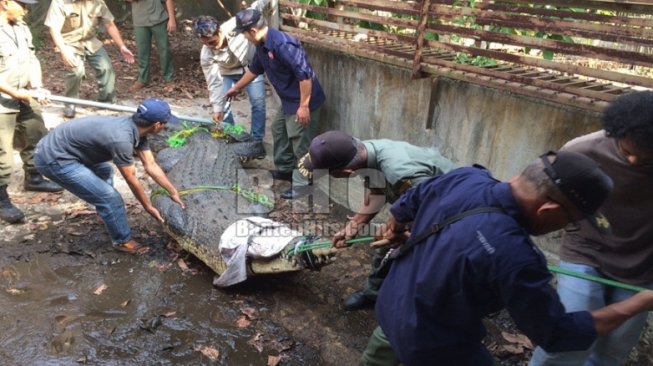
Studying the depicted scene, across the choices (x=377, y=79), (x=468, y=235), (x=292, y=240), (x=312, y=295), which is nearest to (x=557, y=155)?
(x=468, y=235)

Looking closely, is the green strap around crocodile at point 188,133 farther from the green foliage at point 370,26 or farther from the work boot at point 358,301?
the work boot at point 358,301

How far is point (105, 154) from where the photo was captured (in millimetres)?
4230

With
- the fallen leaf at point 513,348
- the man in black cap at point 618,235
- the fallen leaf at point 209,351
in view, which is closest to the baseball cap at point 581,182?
the man in black cap at point 618,235

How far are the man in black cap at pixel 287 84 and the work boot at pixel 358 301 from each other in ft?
7.11

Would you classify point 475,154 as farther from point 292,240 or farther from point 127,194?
point 127,194

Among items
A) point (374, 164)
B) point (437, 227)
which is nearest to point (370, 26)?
point (374, 164)

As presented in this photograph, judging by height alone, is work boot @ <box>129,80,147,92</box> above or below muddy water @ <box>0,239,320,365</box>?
above

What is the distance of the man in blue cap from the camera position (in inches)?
158

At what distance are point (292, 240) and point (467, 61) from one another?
232 centimetres

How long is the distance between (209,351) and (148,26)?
268 inches

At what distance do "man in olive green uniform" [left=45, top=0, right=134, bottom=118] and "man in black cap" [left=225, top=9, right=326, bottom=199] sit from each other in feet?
8.13

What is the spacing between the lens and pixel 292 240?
12.4ft

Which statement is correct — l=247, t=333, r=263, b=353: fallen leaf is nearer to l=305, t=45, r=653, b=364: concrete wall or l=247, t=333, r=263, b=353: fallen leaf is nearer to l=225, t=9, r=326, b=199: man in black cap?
l=305, t=45, r=653, b=364: concrete wall

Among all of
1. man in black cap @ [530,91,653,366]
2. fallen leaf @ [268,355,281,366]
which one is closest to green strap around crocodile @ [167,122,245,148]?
fallen leaf @ [268,355,281,366]
